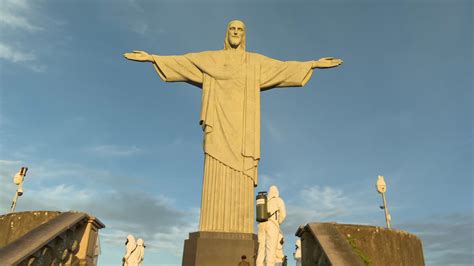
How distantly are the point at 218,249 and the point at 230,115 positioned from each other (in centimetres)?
363

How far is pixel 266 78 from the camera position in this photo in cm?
1169

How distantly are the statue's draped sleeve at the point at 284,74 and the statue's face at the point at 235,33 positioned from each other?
0.88m

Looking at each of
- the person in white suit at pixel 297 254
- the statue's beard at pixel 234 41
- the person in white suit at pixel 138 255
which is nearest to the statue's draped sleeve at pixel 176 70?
the statue's beard at pixel 234 41

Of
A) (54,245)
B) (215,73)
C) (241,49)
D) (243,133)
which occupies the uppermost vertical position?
(241,49)

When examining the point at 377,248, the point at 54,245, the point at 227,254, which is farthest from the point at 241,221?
the point at 54,245

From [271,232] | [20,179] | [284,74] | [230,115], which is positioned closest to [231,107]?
[230,115]

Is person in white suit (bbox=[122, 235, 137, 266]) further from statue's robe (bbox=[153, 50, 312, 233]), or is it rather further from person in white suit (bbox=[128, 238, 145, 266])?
statue's robe (bbox=[153, 50, 312, 233])

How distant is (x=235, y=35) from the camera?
11.9 m

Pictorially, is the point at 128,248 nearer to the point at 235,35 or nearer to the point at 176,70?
the point at 176,70

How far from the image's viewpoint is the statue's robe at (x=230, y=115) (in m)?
10.2

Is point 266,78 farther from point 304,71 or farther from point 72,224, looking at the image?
point 72,224

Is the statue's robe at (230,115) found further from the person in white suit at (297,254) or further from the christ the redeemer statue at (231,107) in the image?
the person in white suit at (297,254)

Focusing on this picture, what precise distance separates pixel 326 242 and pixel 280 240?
3.77ft

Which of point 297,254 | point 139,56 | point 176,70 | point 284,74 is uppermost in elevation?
point 139,56
